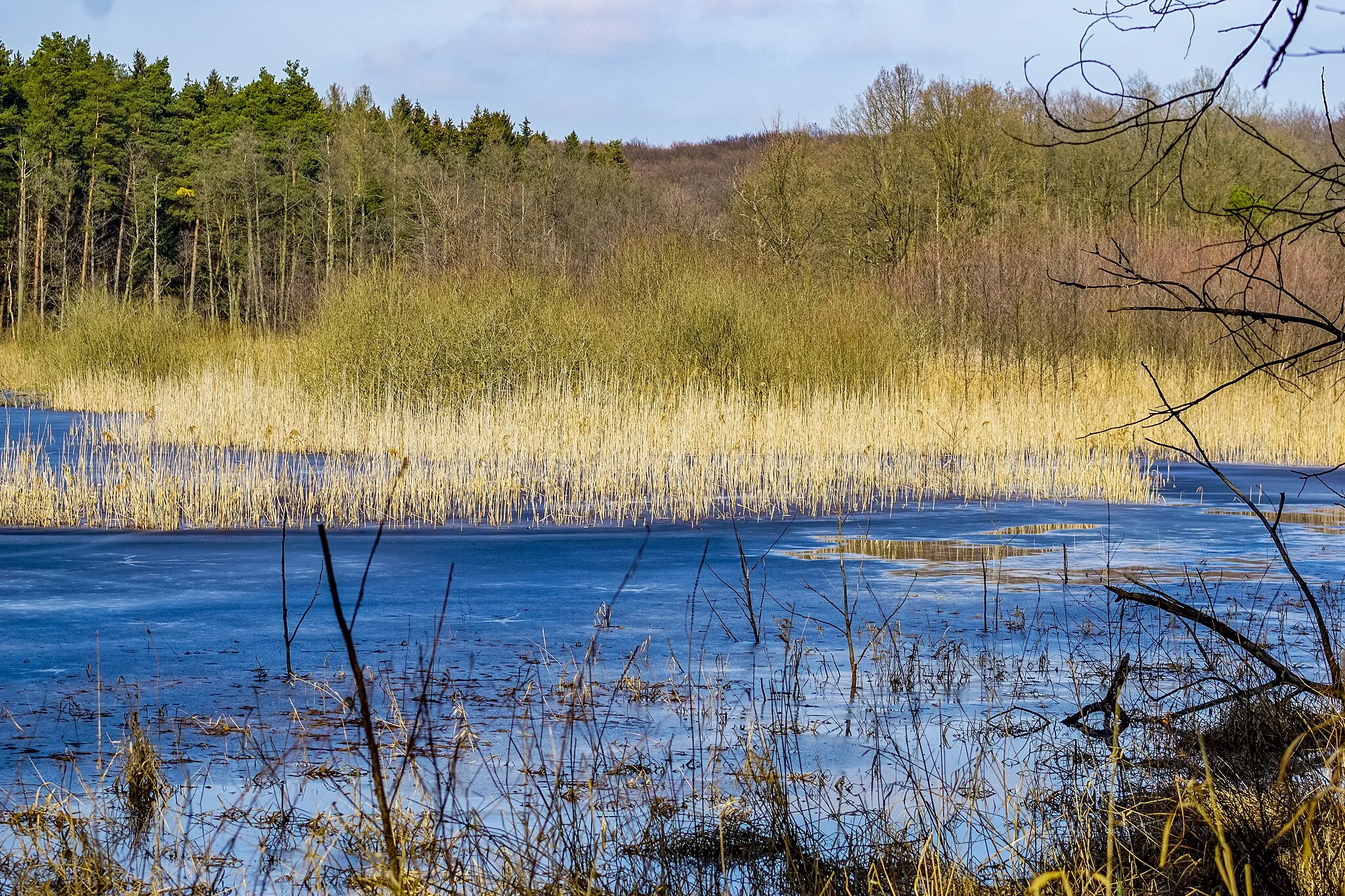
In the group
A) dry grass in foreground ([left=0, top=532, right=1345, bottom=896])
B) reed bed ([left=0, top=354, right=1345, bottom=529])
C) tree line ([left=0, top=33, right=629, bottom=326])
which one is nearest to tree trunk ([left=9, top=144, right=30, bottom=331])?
tree line ([left=0, top=33, right=629, bottom=326])

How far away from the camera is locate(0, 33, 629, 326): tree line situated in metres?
40.3

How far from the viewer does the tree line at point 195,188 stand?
40.3 metres

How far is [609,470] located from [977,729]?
7653 millimetres

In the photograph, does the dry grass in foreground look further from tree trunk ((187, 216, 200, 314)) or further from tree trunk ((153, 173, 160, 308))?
tree trunk ((187, 216, 200, 314))

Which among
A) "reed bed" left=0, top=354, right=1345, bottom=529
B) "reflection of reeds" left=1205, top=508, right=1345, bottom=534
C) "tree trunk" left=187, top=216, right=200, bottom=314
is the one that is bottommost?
"reflection of reeds" left=1205, top=508, right=1345, bottom=534

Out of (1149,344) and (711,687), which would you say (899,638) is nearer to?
(711,687)

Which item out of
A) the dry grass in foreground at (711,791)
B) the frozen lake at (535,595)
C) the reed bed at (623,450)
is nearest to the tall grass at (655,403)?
Result: the reed bed at (623,450)

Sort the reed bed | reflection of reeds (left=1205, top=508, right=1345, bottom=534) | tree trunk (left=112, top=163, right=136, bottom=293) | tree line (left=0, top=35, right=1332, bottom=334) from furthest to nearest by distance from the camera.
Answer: tree trunk (left=112, top=163, right=136, bottom=293)
tree line (left=0, top=35, right=1332, bottom=334)
the reed bed
reflection of reeds (left=1205, top=508, right=1345, bottom=534)

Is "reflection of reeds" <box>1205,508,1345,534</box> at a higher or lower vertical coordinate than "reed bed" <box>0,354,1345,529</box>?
lower

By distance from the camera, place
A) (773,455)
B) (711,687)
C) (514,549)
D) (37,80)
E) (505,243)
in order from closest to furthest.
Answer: (711,687)
(514,549)
(773,455)
(505,243)
(37,80)

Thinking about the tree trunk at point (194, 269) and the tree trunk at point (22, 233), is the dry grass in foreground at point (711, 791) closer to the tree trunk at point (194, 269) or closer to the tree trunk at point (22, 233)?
the tree trunk at point (22, 233)

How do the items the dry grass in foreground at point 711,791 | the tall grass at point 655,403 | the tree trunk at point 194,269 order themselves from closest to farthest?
the dry grass in foreground at point 711,791, the tall grass at point 655,403, the tree trunk at point 194,269

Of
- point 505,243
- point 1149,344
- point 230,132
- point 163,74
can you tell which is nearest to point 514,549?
point 505,243

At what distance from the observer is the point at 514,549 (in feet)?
28.4
